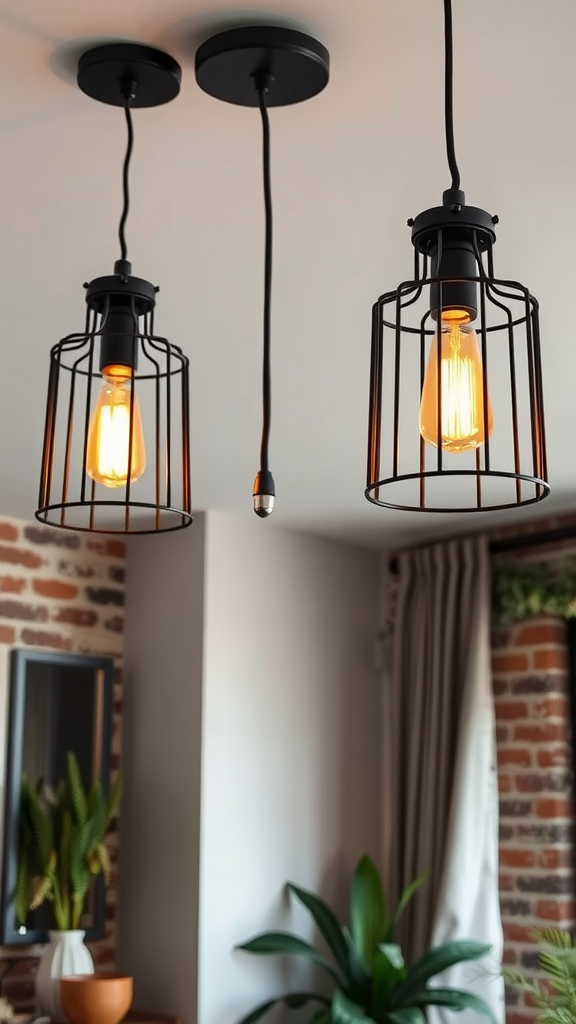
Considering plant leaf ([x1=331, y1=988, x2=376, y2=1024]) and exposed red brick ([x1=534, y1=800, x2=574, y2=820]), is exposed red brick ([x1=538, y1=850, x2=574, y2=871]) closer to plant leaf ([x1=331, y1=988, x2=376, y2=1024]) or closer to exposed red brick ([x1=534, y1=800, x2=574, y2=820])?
exposed red brick ([x1=534, y1=800, x2=574, y2=820])

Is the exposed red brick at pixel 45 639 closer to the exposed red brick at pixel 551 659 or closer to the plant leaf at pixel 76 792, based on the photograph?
the plant leaf at pixel 76 792

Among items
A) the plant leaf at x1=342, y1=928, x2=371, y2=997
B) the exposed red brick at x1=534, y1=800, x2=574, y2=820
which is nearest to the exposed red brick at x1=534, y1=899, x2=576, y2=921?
the exposed red brick at x1=534, y1=800, x2=574, y2=820

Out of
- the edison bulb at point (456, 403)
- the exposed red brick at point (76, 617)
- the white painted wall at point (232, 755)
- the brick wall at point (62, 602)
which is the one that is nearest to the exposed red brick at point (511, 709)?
the white painted wall at point (232, 755)

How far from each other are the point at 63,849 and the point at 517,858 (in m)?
1.41

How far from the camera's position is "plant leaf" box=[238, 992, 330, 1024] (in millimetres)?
3629

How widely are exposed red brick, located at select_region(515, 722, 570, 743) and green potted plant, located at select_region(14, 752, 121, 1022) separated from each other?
1.31 meters

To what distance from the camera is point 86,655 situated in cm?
400

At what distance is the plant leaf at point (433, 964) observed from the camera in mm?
3562

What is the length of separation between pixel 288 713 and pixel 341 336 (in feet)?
6.04

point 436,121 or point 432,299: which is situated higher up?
point 436,121

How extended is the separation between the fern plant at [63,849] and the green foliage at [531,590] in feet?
4.60

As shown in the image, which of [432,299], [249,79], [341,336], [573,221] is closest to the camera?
[432,299]

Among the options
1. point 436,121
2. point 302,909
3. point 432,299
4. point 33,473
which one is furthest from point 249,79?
point 302,909

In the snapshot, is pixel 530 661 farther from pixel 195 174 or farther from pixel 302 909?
pixel 195 174
